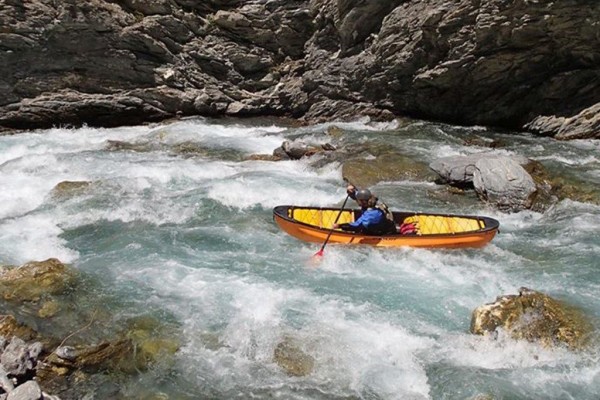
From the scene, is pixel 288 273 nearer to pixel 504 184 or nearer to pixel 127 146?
pixel 504 184

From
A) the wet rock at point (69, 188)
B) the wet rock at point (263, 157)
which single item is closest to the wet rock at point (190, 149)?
the wet rock at point (263, 157)

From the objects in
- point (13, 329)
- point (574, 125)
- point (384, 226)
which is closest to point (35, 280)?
point (13, 329)

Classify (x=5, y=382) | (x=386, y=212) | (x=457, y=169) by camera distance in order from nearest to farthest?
(x=5, y=382) < (x=386, y=212) < (x=457, y=169)

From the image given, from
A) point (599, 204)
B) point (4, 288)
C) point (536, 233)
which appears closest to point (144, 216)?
point (4, 288)

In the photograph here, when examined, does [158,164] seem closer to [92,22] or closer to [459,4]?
[92,22]

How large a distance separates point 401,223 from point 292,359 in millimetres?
4796

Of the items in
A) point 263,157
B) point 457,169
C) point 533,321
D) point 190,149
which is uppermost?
point 533,321

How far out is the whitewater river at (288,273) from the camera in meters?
7.01

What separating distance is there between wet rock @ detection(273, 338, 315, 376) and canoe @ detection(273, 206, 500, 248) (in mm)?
3340

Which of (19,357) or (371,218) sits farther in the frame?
(371,218)

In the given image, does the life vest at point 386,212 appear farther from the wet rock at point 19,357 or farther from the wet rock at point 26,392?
the wet rock at point 26,392

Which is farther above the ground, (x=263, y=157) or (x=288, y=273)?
(x=288, y=273)

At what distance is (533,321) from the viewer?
7594mm

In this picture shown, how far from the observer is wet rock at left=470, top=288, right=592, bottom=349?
7.50 metres
